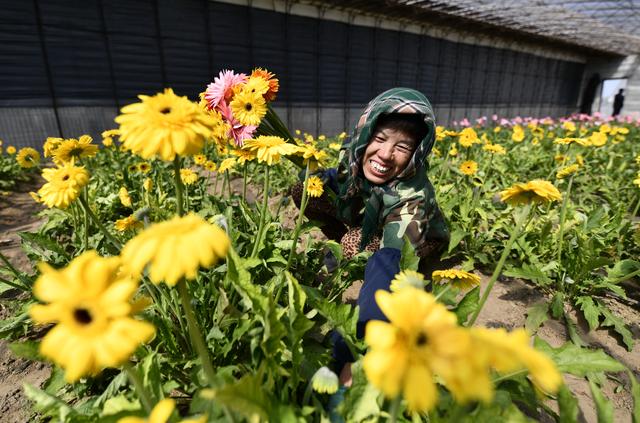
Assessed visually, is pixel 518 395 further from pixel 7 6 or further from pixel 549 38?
pixel 549 38

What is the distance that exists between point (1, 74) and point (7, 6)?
3.64ft

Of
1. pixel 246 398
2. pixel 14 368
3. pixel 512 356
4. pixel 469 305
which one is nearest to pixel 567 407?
pixel 469 305

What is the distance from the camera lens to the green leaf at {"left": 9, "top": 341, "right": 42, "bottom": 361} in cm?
91

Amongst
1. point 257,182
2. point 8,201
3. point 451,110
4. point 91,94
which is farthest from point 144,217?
point 451,110

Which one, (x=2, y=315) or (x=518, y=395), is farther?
(x=2, y=315)

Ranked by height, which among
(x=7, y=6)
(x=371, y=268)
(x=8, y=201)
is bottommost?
(x=8, y=201)

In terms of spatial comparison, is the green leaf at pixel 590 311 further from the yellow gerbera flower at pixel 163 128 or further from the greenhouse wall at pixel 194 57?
the greenhouse wall at pixel 194 57

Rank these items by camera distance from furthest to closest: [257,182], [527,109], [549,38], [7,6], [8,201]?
[527,109] → [549,38] → [7,6] → [257,182] → [8,201]

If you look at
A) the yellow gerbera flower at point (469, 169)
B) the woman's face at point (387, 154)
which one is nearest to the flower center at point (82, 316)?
the woman's face at point (387, 154)

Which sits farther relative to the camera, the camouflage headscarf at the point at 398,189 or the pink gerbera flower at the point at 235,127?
the camouflage headscarf at the point at 398,189

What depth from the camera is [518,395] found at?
3.42 ft

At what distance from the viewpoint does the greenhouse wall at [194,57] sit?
6066 mm

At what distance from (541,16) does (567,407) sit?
1707 centimetres

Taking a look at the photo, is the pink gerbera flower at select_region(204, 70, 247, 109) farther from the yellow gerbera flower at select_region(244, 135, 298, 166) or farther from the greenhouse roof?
the greenhouse roof
